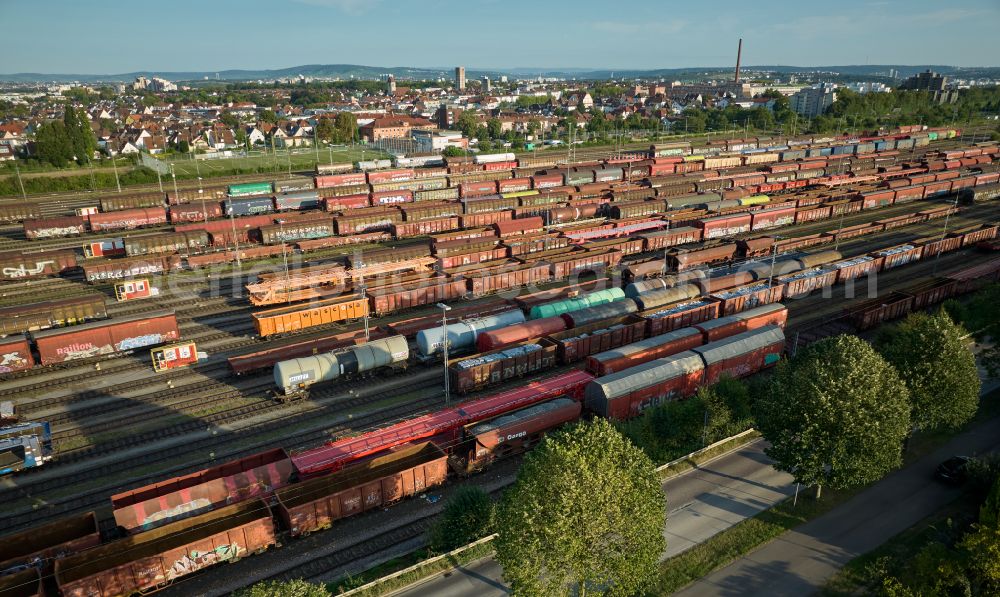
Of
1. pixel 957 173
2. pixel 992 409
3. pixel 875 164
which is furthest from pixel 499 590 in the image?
pixel 875 164

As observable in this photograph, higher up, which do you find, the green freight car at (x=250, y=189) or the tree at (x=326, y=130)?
the tree at (x=326, y=130)

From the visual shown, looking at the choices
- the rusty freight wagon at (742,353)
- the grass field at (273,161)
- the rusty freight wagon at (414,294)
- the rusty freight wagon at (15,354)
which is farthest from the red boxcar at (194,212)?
the rusty freight wagon at (742,353)

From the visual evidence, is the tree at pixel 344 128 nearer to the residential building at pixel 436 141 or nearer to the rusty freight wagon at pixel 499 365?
the residential building at pixel 436 141

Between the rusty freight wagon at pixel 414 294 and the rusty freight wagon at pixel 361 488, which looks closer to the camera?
the rusty freight wagon at pixel 361 488

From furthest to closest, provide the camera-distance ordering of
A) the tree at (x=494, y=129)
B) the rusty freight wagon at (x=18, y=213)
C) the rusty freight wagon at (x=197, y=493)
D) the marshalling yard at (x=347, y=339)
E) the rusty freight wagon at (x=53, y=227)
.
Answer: the tree at (x=494, y=129)
the rusty freight wagon at (x=18, y=213)
the rusty freight wagon at (x=53, y=227)
the marshalling yard at (x=347, y=339)
the rusty freight wagon at (x=197, y=493)

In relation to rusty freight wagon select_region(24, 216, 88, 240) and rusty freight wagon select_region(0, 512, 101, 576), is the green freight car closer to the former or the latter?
rusty freight wagon select_region(24, 216, 88, 240)

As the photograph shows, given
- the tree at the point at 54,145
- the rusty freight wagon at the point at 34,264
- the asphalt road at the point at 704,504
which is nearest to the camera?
the asphalt road at the point at 704,504
